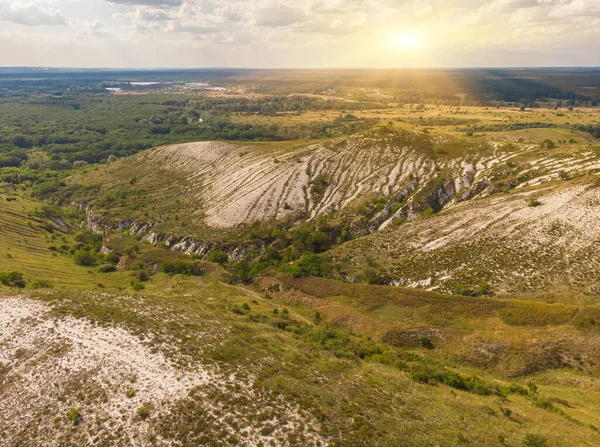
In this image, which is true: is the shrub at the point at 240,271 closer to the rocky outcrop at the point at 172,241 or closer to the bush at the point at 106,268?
the rocky outcrop at the point at 172,241

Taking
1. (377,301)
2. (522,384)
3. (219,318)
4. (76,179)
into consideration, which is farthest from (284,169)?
(76,179)

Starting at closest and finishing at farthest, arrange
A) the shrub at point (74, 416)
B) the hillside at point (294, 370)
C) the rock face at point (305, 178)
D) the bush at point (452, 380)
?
the hillside at point (294, 370), the shrub at point (74, 416), the bush at point (452, 380), the rock face at point (305, 178)

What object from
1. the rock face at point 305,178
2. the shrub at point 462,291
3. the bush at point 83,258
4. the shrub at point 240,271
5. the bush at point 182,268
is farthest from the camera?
the rock face at point 305,178

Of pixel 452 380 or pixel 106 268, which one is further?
pixel 106 268

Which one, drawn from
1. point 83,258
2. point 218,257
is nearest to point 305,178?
point 218,257

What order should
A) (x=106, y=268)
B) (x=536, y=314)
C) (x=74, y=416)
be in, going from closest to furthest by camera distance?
(x=74, y=416), (x=536, y=314), (x=106, y=268)

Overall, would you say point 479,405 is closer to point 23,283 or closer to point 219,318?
point 219,318

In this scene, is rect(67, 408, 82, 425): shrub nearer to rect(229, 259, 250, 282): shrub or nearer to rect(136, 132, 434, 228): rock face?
rect(229, 259, 250, 282): shrub

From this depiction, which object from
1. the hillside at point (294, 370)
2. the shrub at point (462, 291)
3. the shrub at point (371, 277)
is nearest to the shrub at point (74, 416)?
the hillside at point (294, 370)

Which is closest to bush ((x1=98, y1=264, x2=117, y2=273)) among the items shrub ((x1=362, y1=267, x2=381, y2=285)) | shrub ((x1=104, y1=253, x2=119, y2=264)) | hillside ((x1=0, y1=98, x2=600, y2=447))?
hillside ((x1=0, y1=98, x2=600, y2=447))

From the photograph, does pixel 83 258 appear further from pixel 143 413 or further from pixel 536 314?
pixel 536 314

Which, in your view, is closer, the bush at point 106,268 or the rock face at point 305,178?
the bush at point 106,268
